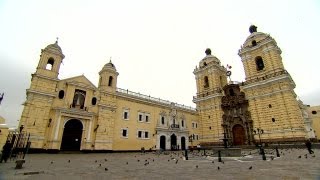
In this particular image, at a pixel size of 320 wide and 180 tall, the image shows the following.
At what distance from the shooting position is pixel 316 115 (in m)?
51.2

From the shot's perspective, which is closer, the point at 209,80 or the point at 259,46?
the point at 259,46

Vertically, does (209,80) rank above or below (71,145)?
above

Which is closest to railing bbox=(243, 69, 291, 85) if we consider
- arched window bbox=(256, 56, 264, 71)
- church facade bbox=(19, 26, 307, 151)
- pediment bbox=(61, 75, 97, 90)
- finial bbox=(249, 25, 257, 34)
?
church facade bbox=(19, 26, 307, 151)

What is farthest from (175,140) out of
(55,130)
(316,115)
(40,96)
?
(316,115)

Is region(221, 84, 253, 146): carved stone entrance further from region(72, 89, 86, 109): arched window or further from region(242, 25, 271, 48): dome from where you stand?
region(72, 89, 86, 109): arched window

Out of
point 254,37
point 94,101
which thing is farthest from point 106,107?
point 254,37

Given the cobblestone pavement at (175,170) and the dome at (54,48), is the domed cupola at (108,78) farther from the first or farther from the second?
the cobblestone pavement at (175,170)

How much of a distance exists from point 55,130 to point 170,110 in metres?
20.9

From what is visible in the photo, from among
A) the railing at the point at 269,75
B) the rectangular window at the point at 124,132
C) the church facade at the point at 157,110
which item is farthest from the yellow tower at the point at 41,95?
the railing at the point at 269,75

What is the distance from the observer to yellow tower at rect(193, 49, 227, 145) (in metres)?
35.2

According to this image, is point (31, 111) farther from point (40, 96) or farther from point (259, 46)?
point (259, 46)

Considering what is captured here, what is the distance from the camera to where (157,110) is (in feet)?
116

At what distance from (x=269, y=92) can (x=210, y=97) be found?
35.3ft

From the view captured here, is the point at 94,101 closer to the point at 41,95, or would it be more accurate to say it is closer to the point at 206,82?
the point at 41,95
